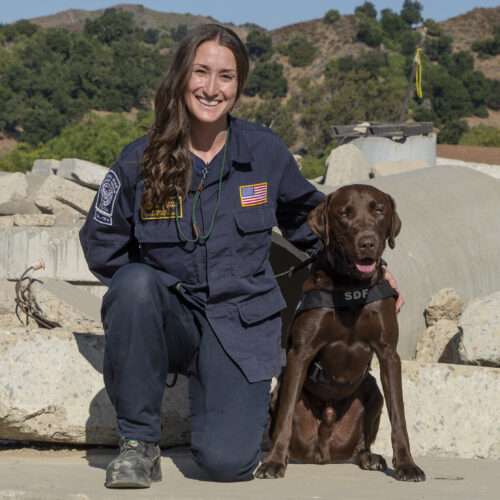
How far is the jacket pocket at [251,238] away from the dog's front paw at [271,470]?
2.46 ft

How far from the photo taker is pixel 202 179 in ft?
14.6

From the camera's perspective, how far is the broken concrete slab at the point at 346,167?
1267 cm

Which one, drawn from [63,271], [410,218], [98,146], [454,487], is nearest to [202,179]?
[454,487]

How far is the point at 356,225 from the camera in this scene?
4488 mm

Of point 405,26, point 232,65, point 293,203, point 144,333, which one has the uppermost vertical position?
point 405,26

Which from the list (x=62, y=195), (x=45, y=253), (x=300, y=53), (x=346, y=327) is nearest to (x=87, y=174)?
(x=62, y=195)

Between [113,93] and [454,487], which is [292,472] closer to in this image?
[454,487]

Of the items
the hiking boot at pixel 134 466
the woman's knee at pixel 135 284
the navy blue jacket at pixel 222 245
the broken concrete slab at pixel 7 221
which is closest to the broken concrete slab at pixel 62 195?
the broken concrete slab at pixel 7 221

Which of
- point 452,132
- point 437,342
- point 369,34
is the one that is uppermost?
point 369,34

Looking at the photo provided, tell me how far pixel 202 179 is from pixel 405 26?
9102 centimetres

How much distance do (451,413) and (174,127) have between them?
74.1 inches

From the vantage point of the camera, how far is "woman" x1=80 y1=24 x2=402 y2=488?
4242mm

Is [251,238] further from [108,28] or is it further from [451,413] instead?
[108,28]

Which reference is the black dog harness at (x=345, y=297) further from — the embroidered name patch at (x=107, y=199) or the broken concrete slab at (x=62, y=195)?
the broken concrete slab at (x=62, y=195)
